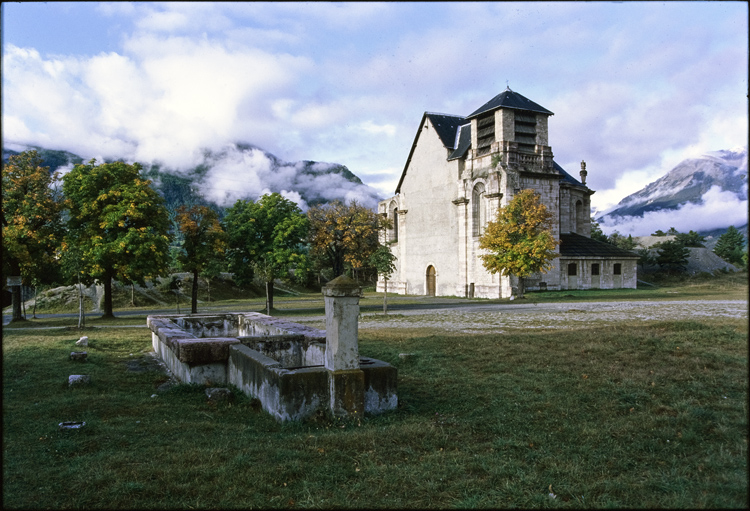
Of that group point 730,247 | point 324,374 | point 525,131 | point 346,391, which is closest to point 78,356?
point 324,374

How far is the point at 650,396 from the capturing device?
679 cm

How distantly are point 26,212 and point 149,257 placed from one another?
539 centimetres

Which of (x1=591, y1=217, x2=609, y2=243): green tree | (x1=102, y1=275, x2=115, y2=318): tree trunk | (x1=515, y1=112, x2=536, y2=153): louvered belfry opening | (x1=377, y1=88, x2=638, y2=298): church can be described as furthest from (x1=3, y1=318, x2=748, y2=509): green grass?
(x1=591, y1=217, x2=609, y2=243): green tree

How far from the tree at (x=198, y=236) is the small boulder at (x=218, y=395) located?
53.1 ft

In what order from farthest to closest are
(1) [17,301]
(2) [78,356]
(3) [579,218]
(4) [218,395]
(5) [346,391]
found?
(3) [579,218] < (1) [17,301] < (2) [78,356] < (4) [218,395] < (5) [346,391]

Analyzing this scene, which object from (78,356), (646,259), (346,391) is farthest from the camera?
(646,259)

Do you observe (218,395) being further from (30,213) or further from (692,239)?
(692,239)

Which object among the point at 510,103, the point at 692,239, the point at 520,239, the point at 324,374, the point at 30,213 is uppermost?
the point at 510,103

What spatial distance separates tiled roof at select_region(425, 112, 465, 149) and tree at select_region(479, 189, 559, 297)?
40.8 ft

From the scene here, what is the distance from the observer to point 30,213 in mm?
20953

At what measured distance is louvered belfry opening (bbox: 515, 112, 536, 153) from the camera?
37.9 metres

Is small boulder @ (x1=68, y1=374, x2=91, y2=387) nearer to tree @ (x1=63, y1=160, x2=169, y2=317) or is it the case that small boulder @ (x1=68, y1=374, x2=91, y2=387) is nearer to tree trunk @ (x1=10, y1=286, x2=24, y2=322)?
tree @ (x1=63, y1=160, x2=169, y2=317)

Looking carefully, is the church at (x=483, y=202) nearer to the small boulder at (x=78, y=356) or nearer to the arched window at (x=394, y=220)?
the arched window at (x=394, y=220)

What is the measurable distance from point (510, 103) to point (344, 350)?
3489 centimetres
